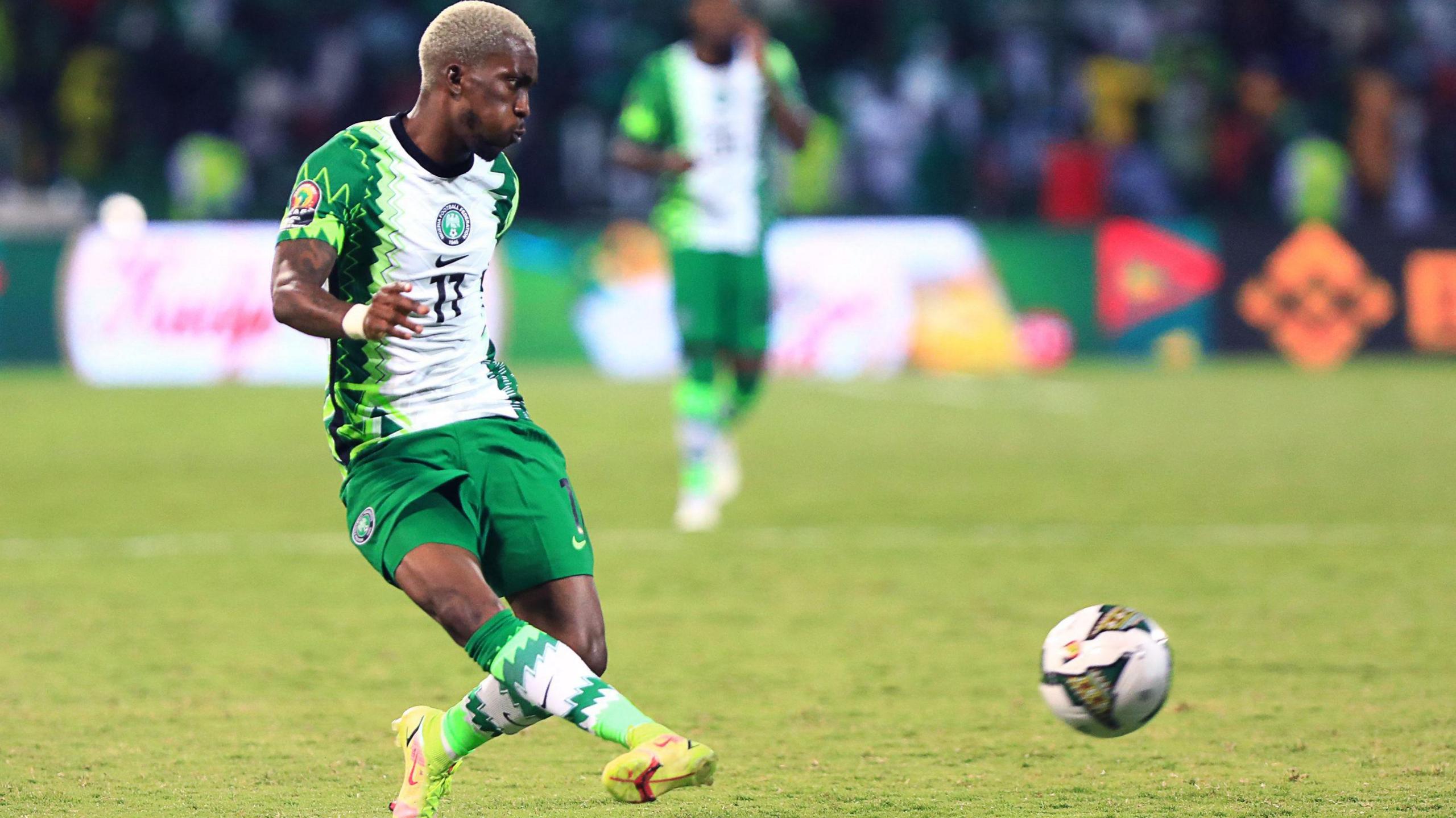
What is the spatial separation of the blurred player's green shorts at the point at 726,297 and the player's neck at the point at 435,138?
506 cm

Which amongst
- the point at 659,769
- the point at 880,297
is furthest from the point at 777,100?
the point at 880,297

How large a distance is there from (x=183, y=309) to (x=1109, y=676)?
1286 cm

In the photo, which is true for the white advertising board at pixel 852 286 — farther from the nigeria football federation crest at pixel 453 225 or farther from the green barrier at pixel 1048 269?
the nigeria football federation crest at pixel 453 225

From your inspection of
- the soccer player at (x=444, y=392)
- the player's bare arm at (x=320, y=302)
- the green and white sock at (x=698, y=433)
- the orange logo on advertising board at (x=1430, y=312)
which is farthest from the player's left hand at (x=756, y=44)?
the orange logo on advertising board at (x=1430, y=312)

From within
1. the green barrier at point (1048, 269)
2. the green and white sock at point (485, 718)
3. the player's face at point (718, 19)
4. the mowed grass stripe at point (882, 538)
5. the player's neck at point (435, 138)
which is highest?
the player's face at point (718, 19)

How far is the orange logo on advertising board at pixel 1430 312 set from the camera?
1705 centimetres

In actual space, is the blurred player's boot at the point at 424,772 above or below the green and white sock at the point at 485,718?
below

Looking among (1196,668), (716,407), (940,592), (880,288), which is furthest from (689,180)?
(880,288)

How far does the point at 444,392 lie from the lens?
4.13 meters

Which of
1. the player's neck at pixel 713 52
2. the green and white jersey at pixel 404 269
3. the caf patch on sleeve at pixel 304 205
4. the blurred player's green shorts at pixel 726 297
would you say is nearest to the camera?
the caf patch on sleeve at pixel 304 205

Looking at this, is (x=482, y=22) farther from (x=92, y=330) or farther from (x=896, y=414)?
(x=92, y=330)

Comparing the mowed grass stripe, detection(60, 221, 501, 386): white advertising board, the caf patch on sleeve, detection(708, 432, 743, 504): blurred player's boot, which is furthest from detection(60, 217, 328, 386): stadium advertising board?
the caf patch on sleeve

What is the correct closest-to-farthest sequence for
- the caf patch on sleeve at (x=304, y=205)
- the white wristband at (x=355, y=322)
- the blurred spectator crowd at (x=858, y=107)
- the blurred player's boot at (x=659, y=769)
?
1. the blurred player's boot at (x=659, y=769)
2. the white wristband at (x=355, y=322)
3. the caf patch on sleeve at (x=304, y=205)
4. the blurred spectator crowd at (x=858, y=107)

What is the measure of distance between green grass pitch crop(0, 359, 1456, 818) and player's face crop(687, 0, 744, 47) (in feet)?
7.08
